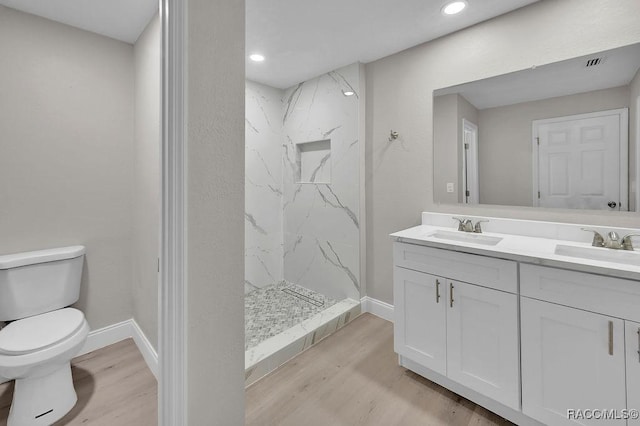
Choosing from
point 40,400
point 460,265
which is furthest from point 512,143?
point 40,400

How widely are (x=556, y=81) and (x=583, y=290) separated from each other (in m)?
1.26

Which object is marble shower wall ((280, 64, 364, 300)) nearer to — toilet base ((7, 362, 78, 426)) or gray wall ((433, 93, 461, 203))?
gray wall ((433, 93, 461, 203))

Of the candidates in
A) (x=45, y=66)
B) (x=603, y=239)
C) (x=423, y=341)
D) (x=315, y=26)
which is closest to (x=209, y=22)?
(x=315, y=26)

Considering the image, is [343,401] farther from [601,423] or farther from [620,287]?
[620,287]

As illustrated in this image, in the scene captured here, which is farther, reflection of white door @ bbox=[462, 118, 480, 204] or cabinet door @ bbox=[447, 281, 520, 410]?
reflection of white door @ bbox=[462, 118, 480, 204]

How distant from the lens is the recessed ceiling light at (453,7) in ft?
5.90

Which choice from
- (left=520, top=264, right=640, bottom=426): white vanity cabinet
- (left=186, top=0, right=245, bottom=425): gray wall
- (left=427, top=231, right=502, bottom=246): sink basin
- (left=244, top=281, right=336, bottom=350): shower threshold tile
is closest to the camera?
(left=186, top=0, right=245, bottom=425): gray wall

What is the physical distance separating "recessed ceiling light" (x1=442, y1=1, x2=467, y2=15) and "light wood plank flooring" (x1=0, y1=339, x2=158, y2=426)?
2.93 m

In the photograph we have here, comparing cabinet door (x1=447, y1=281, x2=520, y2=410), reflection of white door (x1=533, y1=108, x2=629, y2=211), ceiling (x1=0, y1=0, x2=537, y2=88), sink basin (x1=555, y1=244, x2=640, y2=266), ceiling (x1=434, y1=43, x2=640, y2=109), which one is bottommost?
cabinet door (x1=447, y1=281, x2=520, y2=410)

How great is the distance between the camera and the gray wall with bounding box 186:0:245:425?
1.08 m

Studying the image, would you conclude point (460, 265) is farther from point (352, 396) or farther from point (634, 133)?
point (634, 133)

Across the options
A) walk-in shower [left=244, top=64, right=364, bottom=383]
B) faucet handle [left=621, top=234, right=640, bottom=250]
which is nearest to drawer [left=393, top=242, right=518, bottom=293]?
faucet handle [left=621, top=234, right=640, bottom=250]

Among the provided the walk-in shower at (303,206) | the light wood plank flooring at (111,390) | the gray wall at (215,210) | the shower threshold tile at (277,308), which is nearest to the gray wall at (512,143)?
the walk-in shower at (303,206)

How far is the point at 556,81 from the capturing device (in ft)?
5.80
